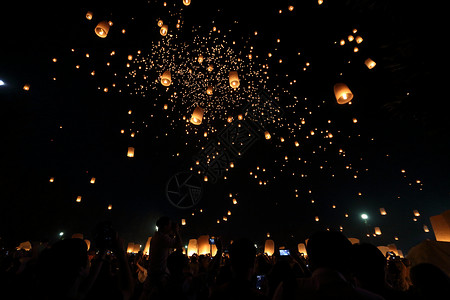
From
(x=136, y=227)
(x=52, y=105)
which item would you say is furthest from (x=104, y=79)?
(x=136, y=227)

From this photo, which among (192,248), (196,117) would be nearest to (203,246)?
(192,248)

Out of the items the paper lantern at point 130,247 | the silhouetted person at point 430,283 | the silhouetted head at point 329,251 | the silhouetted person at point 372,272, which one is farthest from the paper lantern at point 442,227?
the paper lantern at point 130,247

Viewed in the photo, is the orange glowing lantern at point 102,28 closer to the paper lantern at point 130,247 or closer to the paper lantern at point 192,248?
the paper lantern at point 192,248

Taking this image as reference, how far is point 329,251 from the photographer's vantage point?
4.30ft

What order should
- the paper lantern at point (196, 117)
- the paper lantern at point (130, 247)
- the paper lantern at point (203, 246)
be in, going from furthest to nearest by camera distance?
the paper lantern at point (130, 247) < the paper lantern at point (203, 246) < the paper lantern at point (196, 117)

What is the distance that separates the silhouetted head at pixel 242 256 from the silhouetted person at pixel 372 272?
98cm

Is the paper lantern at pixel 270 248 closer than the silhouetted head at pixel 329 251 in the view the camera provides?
No

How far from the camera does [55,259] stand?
1.18 meters

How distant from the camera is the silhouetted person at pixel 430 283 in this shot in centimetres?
159

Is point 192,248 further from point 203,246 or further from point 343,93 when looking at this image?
point 343,93

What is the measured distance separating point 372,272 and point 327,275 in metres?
0.73

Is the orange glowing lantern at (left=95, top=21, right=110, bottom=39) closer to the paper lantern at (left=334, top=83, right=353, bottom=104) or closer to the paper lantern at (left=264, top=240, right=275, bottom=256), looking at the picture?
the paper lantern at (left=334, top=83, right=353, bottom=104)

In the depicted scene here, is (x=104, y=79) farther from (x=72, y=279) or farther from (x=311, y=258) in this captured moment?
(x=311, y=258)

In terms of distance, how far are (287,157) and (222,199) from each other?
7354 millimetres
